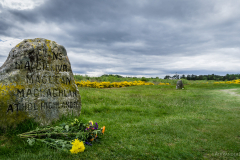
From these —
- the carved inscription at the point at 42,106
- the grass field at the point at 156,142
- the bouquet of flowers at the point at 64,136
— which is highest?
the carved inscription at the point at 42,106

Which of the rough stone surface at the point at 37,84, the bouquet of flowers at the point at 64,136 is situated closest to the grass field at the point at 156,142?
the bouquet of flowers at the point at 64,136

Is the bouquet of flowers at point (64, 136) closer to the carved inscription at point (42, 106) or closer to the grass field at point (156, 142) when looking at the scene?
the grass field at point (156, 142)

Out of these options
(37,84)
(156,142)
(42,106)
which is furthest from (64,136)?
(156,142)

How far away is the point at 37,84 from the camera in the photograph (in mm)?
6062

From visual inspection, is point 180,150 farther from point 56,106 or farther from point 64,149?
point 56,106

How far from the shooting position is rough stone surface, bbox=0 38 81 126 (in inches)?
217

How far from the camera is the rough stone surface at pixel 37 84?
5512mm

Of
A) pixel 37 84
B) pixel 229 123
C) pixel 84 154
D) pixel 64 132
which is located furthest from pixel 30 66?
pixel 229 123

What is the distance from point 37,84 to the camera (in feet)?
19.9

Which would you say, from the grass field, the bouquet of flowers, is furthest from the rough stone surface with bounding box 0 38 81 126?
the bouquet of flowers

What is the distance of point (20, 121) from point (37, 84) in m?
1.32

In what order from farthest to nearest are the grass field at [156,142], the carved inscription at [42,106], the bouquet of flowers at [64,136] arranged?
1. the carved inscription at [42,106]
2. the bouquet of flowers at [64,136]
3. the grass field at [156,142]

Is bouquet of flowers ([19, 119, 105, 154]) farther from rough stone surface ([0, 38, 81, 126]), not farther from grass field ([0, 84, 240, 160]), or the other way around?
rough stone surface ([0, 38, 81, 126])

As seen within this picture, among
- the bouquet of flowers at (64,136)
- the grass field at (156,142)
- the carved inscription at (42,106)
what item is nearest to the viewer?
the grass field at (156,142)
